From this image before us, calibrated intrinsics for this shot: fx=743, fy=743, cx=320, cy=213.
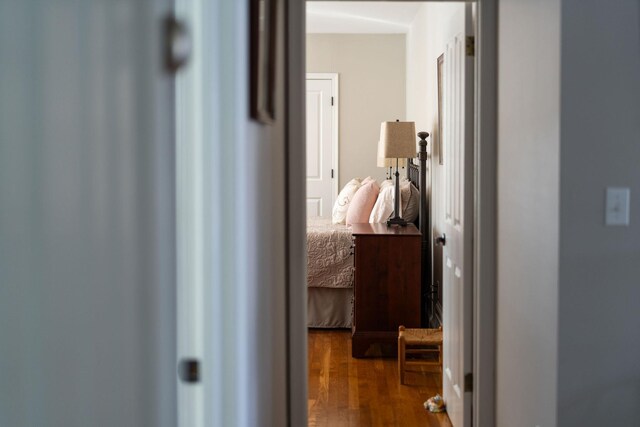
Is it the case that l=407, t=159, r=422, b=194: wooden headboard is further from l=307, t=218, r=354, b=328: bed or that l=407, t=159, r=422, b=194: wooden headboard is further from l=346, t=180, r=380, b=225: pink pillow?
l=307, t=218, r=354, b=328: bed

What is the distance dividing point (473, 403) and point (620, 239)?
124 centimetres

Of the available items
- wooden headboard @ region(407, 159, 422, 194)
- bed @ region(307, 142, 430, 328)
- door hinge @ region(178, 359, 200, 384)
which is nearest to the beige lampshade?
bed @ region(307, 142, 430, 328)

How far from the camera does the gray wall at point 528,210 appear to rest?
2320 millimetres

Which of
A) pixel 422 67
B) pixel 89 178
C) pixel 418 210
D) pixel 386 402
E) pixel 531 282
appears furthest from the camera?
pixel 422 67

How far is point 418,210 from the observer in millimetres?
5691

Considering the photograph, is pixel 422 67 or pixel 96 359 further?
pixel 422 67

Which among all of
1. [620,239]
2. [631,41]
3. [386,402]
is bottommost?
[386,402]

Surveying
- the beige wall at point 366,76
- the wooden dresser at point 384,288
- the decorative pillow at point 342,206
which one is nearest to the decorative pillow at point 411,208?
the wooden dresser at point 384,288

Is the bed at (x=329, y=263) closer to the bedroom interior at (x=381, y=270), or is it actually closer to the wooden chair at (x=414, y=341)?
the bedroom interior at (x=381, y=270)

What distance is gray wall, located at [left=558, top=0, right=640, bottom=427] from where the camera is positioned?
221 centimetres

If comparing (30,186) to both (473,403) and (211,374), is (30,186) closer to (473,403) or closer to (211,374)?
(211,374)

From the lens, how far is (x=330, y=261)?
546cm

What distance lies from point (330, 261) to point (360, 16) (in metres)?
3.23

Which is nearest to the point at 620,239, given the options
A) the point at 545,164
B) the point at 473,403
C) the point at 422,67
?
the point at 545,164
